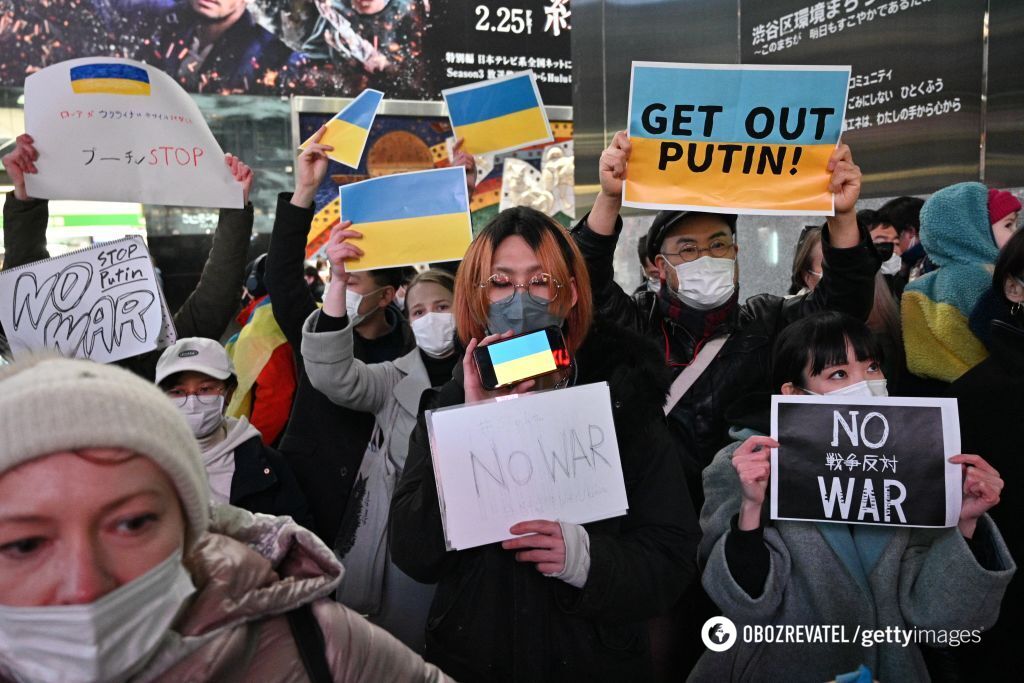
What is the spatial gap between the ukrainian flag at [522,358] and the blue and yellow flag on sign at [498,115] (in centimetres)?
214

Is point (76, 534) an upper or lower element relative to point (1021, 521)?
upper

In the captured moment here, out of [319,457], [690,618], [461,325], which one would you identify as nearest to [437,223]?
[319,457]

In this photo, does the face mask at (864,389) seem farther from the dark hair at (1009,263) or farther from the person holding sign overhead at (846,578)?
the dark hair at (1009,263)

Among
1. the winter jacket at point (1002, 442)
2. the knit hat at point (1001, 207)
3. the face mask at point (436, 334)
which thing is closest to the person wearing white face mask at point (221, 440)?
the face mask at point (436, 334)

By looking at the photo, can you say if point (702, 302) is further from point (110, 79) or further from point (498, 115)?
point (110, 79)

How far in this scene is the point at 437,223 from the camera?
133 inches

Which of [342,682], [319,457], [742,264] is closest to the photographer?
[342,682]

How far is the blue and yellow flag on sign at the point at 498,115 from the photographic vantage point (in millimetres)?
3811

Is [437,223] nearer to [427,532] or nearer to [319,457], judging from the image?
[319,457]

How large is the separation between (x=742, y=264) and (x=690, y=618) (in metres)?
3.60

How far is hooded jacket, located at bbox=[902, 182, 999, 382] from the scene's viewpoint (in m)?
2.90

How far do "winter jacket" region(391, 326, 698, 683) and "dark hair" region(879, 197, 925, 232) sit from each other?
115 inches

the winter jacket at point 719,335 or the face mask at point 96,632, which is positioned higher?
the winter jacket at point 719,335

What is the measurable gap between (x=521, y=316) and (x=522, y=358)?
0.15 meters
